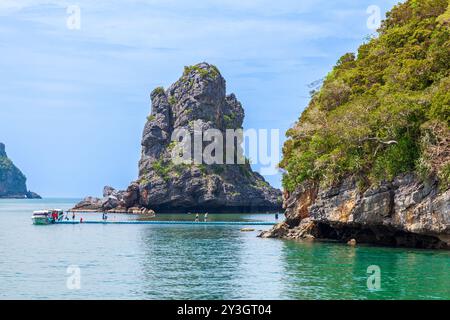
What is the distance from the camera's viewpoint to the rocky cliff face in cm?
4469

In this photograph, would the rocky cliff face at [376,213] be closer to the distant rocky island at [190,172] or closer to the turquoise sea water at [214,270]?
the turquoise sea water at [214,270]

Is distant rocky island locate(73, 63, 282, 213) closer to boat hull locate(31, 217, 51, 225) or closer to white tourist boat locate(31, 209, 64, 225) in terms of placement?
white tourist boat locate(31, 209, 64, 225)

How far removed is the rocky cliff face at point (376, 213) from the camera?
4469cm

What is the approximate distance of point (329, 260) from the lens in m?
42.8

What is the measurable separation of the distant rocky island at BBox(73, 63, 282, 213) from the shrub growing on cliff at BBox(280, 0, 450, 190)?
80.5 metres

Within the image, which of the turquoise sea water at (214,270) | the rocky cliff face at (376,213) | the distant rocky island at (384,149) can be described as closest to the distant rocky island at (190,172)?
the distant rocky island at (384,149)

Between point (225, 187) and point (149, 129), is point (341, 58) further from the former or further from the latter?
point (149, 129)

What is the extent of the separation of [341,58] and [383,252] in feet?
99.5

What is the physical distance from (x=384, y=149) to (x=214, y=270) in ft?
60.0

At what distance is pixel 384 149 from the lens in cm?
4931

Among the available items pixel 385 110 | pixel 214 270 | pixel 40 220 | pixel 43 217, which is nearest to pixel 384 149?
pixel 385 110

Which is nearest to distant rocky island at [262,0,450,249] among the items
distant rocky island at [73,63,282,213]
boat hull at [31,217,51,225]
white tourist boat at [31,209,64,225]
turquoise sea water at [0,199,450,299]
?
turquoise sea water at [0,199,450,299]
